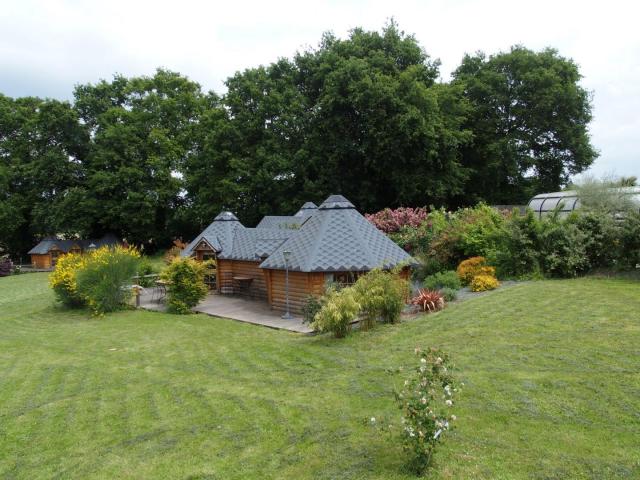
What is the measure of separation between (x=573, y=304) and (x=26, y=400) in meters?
12.1

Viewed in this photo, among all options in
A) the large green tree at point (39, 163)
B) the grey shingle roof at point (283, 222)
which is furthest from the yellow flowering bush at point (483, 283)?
the large green tree at point (39, 163)

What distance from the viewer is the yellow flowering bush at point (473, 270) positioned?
16.1m

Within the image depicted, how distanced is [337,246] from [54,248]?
36199 millimetres

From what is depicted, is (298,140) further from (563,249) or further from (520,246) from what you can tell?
(563,249)

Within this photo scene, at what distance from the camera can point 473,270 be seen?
53.6 feet

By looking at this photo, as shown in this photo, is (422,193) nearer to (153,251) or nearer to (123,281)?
(123,281)

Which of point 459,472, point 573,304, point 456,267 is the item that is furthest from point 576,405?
point 456,267

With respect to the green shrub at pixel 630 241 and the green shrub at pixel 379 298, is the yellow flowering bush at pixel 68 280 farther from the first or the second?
the green shrub at pixel 630 241

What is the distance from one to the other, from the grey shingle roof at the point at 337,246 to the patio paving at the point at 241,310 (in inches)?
66.5

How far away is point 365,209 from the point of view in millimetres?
32375

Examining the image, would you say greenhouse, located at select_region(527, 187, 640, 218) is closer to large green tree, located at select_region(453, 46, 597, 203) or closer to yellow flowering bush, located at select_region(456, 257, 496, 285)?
yellow flowering bush, located at select_region(456, 257, 496, 285)

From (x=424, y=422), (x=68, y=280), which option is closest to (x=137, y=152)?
(x=68, y=280)

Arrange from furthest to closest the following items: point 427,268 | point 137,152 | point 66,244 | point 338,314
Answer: point 66,244 → point 137,152 → point 427,268 → point 338,314

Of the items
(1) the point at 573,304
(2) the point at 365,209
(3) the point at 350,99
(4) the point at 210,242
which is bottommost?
(1) the point at 573,304
